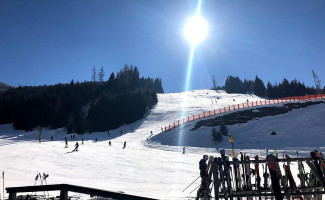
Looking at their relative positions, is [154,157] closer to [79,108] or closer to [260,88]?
[79,108]

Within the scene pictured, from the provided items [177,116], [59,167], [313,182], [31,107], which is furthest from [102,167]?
[31,107]

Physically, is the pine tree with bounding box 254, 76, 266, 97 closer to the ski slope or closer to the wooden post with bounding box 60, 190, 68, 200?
the ski slope

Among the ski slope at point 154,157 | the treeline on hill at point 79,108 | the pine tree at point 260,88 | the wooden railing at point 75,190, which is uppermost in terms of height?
the pine tree at point 260,88

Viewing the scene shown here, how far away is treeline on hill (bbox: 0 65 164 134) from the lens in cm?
6638

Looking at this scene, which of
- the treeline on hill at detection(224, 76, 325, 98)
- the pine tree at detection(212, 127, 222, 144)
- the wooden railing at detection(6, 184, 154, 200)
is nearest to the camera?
the wooden railing at detection(6, 184, 154, 200)

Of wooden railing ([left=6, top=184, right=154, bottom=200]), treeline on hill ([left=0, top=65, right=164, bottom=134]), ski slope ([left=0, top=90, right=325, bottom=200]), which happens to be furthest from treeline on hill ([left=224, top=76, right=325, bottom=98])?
wooden railing ([left=6, top=184, right=154, bottom=200])

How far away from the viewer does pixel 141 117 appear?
66250 millimetres

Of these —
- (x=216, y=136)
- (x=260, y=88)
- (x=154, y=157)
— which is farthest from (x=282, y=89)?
(x=154, y=157)

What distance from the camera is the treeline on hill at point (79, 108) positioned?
66.4m

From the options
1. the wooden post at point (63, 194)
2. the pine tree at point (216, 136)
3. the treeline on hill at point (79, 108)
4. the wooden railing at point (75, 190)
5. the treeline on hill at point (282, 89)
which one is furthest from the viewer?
the treeline on hill at point (282, 89)

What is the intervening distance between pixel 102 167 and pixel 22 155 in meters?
8.81

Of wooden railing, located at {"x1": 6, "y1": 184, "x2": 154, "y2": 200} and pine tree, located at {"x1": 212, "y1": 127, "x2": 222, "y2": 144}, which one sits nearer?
wooden railing, located at {"x1": 6, "y1": 184, "x2": 154, "y2": 200}

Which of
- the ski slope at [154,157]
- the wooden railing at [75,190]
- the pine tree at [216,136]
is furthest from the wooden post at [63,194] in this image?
the pine tree at [216,136]

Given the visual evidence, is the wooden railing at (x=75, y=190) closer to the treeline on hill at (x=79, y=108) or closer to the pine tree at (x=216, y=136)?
the pine tree at (x=216, y=136)
